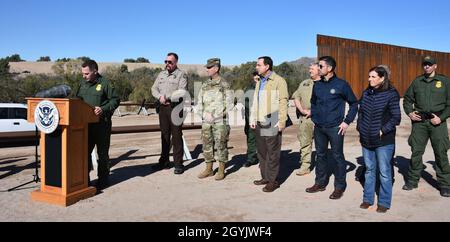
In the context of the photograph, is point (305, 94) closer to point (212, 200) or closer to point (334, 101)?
point (334, 101)

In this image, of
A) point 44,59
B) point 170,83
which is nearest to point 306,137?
point 170,83

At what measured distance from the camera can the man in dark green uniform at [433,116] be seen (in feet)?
17.3

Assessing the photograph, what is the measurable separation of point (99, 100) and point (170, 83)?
1.50 m

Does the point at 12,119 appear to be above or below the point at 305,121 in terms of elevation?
below

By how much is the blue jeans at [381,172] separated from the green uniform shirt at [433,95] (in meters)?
1.23

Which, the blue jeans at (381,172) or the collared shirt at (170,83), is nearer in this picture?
the blue jeans at (381,172)

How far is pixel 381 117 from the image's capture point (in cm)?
448

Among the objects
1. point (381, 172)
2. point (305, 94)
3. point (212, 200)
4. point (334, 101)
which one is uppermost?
point (305, 94)

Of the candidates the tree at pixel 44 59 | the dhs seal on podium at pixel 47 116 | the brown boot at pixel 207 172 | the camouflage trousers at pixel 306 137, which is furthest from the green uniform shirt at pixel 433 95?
the tree at pixel 44 59

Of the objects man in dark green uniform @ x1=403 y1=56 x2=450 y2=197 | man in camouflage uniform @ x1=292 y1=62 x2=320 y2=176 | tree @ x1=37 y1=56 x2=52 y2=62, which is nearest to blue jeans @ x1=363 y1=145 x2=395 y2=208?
man in dark green uniform @ x1=403 y1=56 x2=450 y2=197

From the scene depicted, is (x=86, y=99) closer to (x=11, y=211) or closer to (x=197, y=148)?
(x=11, y=211)

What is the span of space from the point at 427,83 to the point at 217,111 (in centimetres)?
292

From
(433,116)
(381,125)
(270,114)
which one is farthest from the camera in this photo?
(270,114)

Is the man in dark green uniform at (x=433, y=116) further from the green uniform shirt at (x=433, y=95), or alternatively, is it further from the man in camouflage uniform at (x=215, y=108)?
the man in camouflage uniform at (x=215, y=108)
